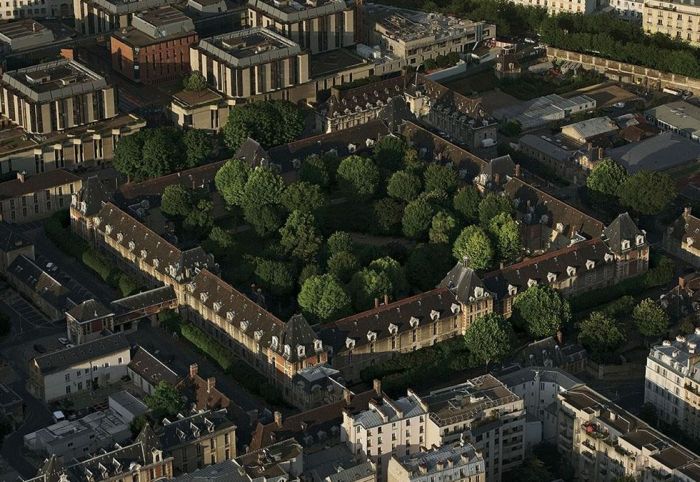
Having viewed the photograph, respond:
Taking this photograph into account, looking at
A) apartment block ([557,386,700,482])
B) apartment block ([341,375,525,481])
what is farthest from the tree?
apartment block ([557,386,700,482])

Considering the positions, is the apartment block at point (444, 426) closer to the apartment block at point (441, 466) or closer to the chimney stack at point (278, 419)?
the apartment block at point (441, 466)

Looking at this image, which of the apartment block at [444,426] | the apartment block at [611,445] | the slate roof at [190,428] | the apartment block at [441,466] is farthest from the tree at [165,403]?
the apartment block at [611,445]

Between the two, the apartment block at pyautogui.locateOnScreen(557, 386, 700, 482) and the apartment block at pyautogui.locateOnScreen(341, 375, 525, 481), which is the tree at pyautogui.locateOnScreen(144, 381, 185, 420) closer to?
the apartment block at pyautogui.locateOnScreen(341, 375, 525, 481)

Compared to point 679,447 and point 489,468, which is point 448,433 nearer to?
point 489,468

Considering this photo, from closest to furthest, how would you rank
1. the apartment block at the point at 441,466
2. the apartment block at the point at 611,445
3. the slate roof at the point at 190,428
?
the apartment block at the point at 441,466 < the apartment block at the point at 611,445 < the slate roof at the point at 190,428

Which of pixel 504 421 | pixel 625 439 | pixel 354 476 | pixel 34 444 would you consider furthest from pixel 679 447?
pixel 34 444

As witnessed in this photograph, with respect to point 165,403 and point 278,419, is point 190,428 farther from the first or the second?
point 278,419
